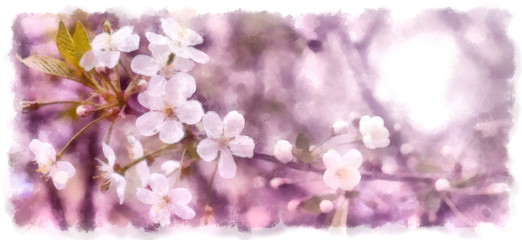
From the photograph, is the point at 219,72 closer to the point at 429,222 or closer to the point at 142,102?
the point at 142,102

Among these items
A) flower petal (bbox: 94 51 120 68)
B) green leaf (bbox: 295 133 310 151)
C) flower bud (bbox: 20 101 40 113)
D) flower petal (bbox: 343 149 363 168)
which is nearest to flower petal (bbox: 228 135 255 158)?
green leaf (bbox: 295 133 310 151)

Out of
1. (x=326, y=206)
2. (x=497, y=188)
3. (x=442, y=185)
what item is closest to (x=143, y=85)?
(x=326, y=206)

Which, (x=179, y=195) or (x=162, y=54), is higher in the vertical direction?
(x=162, y=54)

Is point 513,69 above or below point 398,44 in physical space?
above

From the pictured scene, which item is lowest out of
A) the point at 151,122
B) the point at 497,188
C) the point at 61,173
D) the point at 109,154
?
the point at 61,173

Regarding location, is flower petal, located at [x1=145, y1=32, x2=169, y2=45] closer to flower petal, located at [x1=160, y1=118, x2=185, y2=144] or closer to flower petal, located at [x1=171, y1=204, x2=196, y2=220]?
flower petal, located at [x1=160, y1=118, x2=185, y2=144]

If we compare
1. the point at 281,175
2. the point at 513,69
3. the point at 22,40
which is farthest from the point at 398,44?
the point at 22,40

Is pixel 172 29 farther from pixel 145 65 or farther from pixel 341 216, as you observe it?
pixel 341 216
